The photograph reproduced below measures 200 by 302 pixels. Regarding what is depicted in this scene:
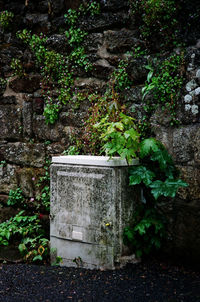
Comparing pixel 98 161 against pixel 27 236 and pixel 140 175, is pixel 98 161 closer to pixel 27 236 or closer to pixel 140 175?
pixel 140 175

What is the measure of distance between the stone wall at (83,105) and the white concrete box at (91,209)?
489 mm

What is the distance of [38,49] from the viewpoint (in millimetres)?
3912

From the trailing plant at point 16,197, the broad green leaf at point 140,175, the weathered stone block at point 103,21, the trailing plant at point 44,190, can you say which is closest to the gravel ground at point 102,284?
the broad green leaf at point 140,175

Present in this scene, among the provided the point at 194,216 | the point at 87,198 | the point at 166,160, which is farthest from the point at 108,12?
the point at 194,216

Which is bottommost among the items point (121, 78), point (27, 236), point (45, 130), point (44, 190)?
point (27, 236)

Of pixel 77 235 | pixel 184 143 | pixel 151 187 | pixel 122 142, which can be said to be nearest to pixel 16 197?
pixel 77 235

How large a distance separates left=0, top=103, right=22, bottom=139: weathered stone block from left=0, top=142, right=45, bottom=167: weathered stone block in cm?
13

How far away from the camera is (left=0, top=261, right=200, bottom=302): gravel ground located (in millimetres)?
2295

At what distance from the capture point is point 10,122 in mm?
4094

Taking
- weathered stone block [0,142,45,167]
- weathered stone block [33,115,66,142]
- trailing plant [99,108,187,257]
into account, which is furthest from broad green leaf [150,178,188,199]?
weathered stone block [0,142,45,167]

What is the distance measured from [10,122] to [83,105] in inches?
41.6

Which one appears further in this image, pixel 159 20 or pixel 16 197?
pixel 16 197

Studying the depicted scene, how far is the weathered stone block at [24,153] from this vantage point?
3.93 m

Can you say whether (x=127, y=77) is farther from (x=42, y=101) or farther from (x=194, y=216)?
(x=194, y=216)
